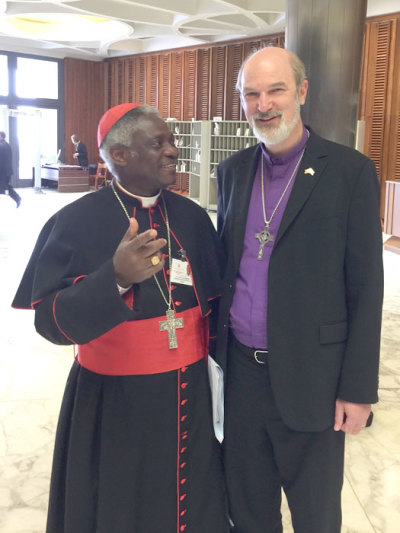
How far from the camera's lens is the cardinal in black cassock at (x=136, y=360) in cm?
174

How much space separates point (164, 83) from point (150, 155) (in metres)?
17.0

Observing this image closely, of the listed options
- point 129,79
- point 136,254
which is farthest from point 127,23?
point 136,254

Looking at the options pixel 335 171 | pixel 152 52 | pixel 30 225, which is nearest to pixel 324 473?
pixel 335 171

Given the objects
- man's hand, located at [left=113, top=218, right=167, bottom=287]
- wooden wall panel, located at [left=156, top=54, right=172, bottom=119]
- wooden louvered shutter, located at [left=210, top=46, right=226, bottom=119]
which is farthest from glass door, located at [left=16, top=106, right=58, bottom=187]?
man's hand, located at [left=113, top=218, right=167, bottom=287]

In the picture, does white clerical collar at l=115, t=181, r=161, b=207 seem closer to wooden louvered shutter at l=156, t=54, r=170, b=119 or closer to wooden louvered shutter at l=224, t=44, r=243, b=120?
wooden louvered shutter at l=224, t=44, r=243, b=120

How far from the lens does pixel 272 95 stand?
1.74m

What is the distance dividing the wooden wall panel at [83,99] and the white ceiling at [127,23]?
456 millimetres

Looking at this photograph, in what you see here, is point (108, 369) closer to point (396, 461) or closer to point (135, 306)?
point (135, 306)

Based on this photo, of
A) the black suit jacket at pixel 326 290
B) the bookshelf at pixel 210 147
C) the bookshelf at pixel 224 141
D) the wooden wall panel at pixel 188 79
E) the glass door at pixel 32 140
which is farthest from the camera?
the glass door at pixel 32 140

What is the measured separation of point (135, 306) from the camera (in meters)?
1.74

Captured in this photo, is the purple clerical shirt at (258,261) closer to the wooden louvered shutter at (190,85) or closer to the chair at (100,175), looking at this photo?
the wooden louvered shutter at (190,85)

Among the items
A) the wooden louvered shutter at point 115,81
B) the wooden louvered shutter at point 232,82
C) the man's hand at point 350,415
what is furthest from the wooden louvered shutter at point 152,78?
the man's hand at point 350,415

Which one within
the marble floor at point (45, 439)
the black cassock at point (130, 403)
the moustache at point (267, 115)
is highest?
the moustache at point (267, 115)

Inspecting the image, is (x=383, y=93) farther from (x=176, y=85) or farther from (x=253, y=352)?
(x=253, y=352)
